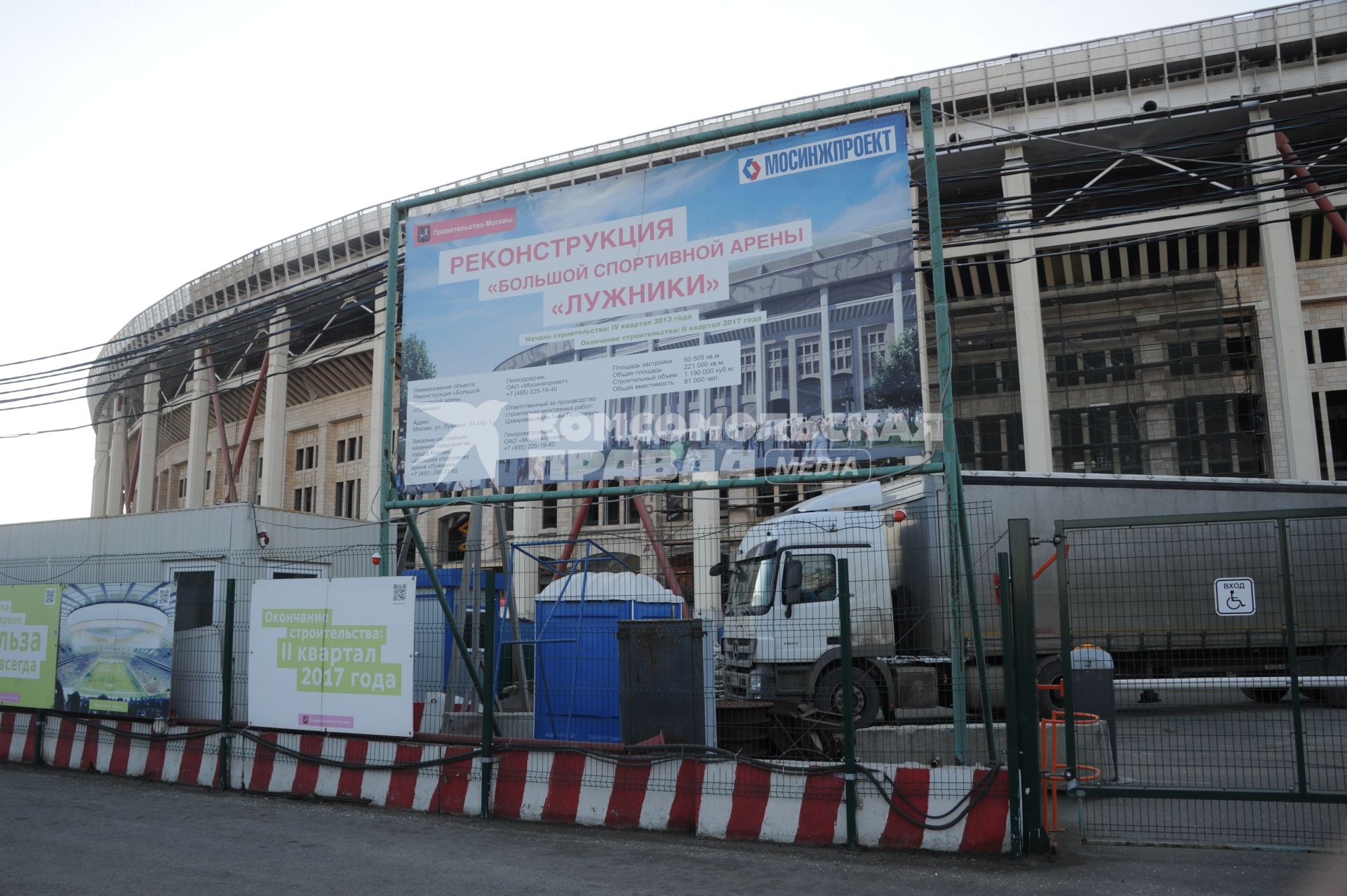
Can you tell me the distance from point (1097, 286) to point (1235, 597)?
34153 mm

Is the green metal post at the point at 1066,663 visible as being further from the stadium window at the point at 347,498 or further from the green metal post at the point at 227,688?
the stadium window at the point at 347,498

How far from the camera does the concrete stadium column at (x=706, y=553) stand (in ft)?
34.2

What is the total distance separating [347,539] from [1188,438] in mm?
29853

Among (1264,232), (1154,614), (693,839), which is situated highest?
(1264,232)

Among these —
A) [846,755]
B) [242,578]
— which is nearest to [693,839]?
[846,755]

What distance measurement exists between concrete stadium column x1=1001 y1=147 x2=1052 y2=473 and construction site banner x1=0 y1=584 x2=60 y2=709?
25.7 metres

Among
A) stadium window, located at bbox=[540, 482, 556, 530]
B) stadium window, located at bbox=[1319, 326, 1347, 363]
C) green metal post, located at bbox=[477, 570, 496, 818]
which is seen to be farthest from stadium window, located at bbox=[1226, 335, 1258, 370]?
green metal post, located at bbox=[477, 570, 496, 818]

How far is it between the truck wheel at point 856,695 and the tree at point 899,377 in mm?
4045

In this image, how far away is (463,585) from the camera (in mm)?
12062

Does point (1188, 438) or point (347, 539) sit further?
point (1188, 438)

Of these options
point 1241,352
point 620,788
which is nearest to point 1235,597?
point 620,788

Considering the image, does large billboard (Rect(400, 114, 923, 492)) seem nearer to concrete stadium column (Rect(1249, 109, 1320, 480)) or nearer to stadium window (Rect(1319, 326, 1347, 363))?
Result: concrete stadium column (Rect(1249, 109, 1320, 480))

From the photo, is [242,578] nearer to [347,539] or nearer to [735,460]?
[347,539]

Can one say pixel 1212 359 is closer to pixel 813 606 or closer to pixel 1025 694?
pixel 813 606
